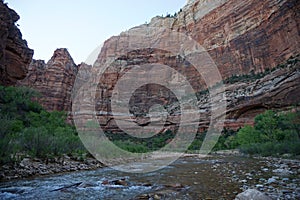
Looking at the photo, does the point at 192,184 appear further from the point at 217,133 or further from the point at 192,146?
the point at 217,133

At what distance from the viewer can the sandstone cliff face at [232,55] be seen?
3444 cm

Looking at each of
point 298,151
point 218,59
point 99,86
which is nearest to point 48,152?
point 298,151

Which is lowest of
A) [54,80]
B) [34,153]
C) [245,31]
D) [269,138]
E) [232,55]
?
[269,138]

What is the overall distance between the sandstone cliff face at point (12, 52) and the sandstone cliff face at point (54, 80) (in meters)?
34.0

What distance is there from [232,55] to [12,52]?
42.1 meters

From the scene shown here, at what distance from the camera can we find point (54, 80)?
61.7m

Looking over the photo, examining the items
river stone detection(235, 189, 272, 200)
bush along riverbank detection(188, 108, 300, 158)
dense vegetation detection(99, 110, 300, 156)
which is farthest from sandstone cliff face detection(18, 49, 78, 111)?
river stone detection(235, 189, 272, 200)

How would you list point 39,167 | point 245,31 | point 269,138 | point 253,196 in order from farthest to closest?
point 245,31 < point 269,138 < point 39,167 < point 253,196

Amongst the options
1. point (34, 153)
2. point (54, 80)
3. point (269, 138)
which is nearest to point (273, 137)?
point (269, 138)

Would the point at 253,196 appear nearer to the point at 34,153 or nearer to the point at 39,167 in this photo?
the point at 39,167

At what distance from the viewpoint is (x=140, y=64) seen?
72.0 m

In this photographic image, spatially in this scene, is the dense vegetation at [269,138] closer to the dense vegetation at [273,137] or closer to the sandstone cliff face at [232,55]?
the dense vegetation at [273,137]

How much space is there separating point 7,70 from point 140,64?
49374mm

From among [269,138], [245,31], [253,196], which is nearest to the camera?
[253,196]
